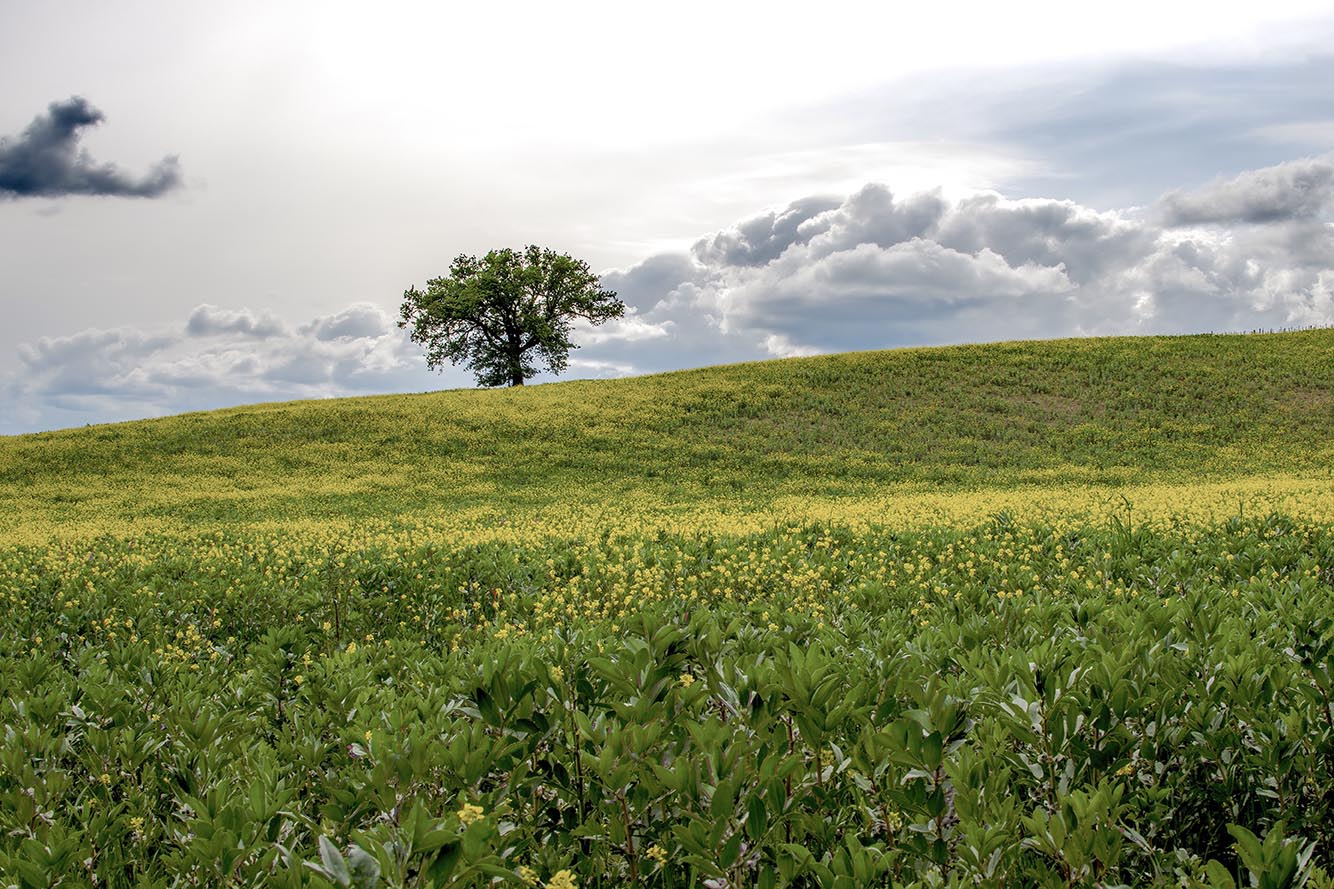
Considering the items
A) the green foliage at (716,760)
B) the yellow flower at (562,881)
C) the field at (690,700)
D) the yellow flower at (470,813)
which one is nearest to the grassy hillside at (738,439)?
the field at (690,700)

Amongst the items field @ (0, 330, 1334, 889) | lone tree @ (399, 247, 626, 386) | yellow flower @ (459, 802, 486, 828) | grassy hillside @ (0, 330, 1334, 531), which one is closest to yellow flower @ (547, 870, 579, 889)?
field @ (0, 330, 1334, 889)

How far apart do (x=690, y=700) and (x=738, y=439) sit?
3057cm

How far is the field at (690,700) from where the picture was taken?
2.71m

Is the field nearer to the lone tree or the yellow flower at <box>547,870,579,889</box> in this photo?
the yellow flower at <box>547,870,579,889</box>

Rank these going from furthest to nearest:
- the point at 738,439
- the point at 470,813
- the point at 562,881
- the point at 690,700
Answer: the point at 738,439 → the point at 690,700 → the point at 470,813 → the point at 562,881

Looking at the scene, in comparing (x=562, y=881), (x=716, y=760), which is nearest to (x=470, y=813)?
(x=562, y=881)

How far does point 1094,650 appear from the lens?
423 centimetres

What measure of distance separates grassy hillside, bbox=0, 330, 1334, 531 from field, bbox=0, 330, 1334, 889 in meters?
9.93

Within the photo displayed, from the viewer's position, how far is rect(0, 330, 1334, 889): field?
8.88ft

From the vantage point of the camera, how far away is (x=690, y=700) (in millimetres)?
3340

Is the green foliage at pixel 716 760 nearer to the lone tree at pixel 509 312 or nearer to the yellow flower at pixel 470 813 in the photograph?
the yellow flower at pixel 470 813

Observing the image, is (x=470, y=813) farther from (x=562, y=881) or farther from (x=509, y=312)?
(x=509, y=312)

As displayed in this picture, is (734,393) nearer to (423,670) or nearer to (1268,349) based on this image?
(1268,349)

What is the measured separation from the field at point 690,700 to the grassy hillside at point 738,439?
9.93 m
